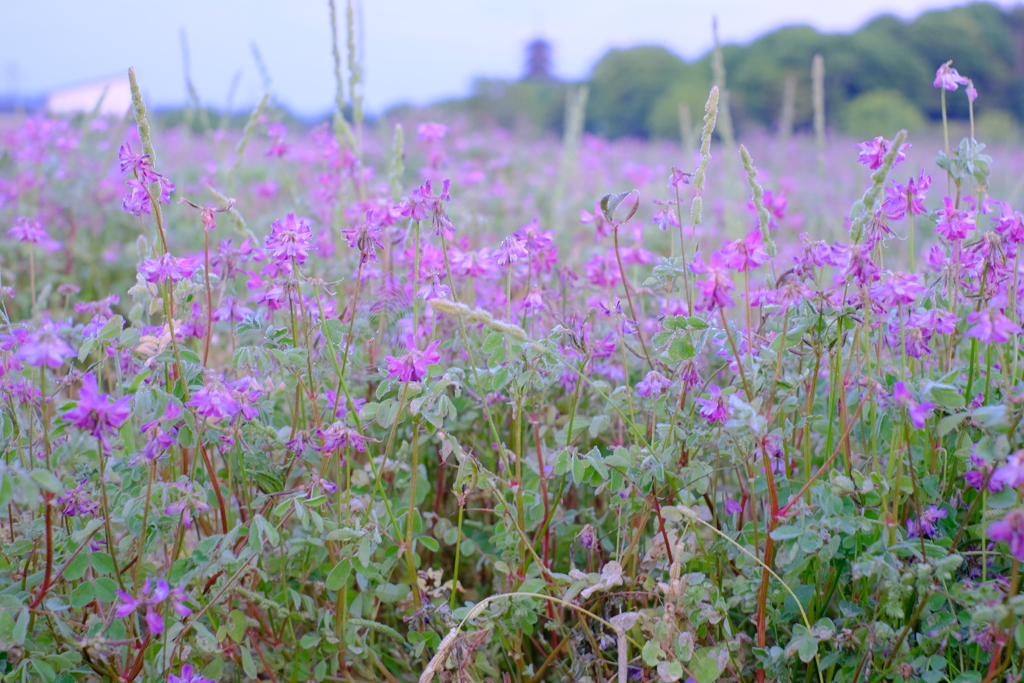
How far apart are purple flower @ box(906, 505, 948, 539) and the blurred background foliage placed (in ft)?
72.9

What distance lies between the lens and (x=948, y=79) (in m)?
1.41

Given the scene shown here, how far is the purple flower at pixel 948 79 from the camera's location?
1387mm

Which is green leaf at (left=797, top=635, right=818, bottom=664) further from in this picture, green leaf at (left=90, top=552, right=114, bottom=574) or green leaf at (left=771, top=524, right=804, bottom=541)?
green leaf at (left=90, top=552, right=114, bottom=574)

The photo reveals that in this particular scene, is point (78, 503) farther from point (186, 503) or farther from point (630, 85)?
point (630, 85)

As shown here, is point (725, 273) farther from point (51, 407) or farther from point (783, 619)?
point (51, 407)

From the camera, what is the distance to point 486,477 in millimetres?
1222

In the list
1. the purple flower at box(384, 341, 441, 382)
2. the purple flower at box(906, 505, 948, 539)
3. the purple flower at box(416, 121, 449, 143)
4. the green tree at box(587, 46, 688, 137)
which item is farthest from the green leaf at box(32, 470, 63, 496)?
the green tree at box(587, 46, 688, 137)

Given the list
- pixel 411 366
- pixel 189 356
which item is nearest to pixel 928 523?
pixel 411 366

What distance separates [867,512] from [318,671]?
108cm

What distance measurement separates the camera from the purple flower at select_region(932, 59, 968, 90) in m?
1.39

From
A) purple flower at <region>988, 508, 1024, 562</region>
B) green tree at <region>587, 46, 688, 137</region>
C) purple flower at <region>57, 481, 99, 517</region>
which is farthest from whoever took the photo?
green tree at <region>587, 46, 688, 137</region>

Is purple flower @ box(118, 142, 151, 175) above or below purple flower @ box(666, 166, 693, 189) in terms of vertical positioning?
above

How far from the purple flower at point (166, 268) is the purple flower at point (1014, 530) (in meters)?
1.26

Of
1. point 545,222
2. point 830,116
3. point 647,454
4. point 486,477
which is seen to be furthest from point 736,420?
point 830,116
